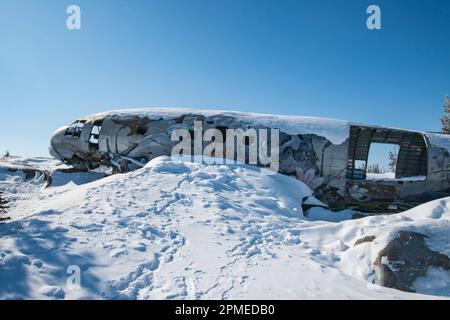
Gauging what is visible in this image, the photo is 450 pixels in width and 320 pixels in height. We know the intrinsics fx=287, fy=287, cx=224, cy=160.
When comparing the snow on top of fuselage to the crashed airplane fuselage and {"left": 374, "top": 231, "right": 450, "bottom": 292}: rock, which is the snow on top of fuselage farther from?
{"left": 374, "top": 231, "right": 450, "bottom": 292}: rock

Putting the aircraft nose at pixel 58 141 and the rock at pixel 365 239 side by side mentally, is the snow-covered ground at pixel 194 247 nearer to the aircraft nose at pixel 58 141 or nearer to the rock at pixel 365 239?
the rock at pixel 365 239

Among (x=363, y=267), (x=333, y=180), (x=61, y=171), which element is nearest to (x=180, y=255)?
(x=363, y=267)

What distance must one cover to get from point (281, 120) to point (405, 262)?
9.77m

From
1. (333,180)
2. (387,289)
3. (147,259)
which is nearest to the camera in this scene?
(387,289)

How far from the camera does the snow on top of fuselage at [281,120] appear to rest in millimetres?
13281

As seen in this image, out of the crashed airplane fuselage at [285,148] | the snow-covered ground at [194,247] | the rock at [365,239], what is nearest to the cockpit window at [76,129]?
the crashed airplane fuselage at [285,148]

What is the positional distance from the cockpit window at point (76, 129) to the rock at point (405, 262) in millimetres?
15100

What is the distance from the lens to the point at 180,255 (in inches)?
199

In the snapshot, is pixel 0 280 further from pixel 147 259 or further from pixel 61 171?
pixel 61 171

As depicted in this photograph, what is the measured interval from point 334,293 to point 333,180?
955 centimetres

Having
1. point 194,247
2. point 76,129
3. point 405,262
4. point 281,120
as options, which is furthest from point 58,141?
point 405,262

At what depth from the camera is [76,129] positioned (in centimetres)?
1566

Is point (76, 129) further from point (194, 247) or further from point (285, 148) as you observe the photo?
point (194, 247)
